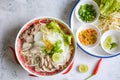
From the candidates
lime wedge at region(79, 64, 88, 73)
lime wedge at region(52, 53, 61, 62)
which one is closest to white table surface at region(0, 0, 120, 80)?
lime wedge at region(79, 64, 88, 73)

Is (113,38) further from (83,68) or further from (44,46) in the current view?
(44,46)

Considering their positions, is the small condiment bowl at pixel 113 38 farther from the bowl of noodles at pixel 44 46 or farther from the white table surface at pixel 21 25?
the bowl of noodles at pixel 44 46

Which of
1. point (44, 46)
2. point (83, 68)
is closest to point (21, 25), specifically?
point (44, 46)

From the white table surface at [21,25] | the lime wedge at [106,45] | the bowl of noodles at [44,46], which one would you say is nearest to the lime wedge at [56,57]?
the bowl of noodles at [44,46]

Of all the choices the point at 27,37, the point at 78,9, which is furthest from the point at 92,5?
the point at 27,37

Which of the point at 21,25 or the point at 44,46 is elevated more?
the point at 21,25
